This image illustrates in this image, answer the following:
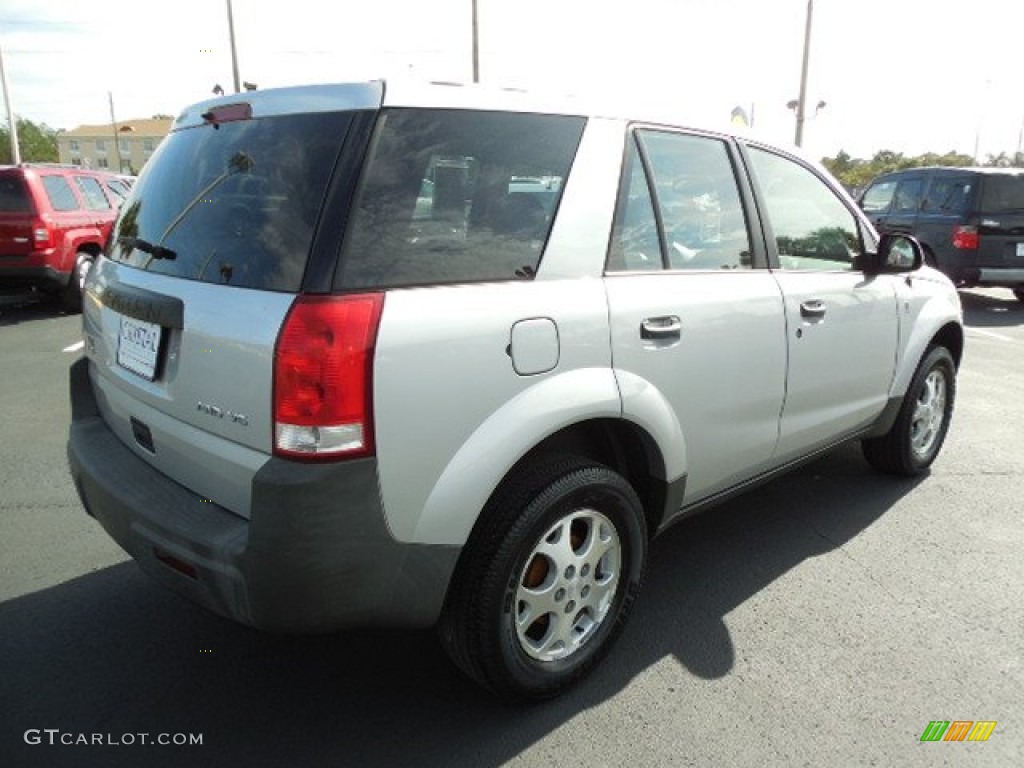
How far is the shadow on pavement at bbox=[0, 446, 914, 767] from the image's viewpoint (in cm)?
220

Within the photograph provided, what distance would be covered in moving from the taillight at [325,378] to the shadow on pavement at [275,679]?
98cm

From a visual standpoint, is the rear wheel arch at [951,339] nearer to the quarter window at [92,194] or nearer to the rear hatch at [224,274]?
the rear hatch at [224,274]

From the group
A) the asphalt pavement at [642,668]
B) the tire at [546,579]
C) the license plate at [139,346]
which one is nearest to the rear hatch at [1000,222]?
the asphalt pavement at [642,668]

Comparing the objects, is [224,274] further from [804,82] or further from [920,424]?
[804,82]

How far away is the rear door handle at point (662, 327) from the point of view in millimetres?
2404

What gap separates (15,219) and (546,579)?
9.43 metres

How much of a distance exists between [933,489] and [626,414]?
106 inches

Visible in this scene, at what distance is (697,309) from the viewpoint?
260 cm

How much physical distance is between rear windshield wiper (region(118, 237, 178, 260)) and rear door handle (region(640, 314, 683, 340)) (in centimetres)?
143

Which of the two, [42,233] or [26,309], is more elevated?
[42,233]

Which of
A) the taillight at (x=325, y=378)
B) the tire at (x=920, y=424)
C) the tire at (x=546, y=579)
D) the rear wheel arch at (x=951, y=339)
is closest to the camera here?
the taillight at (x=325, y=378)

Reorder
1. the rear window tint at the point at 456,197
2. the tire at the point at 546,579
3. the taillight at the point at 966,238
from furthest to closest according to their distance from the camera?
1. the taillight at the point at 966,238
2. the tire at the point at 546,579
3. the rear window tint at the point at 456,197

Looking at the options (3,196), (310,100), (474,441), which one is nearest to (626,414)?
(474,441)

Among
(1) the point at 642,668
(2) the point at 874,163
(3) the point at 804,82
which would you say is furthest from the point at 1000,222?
(2) the point at 874,163
